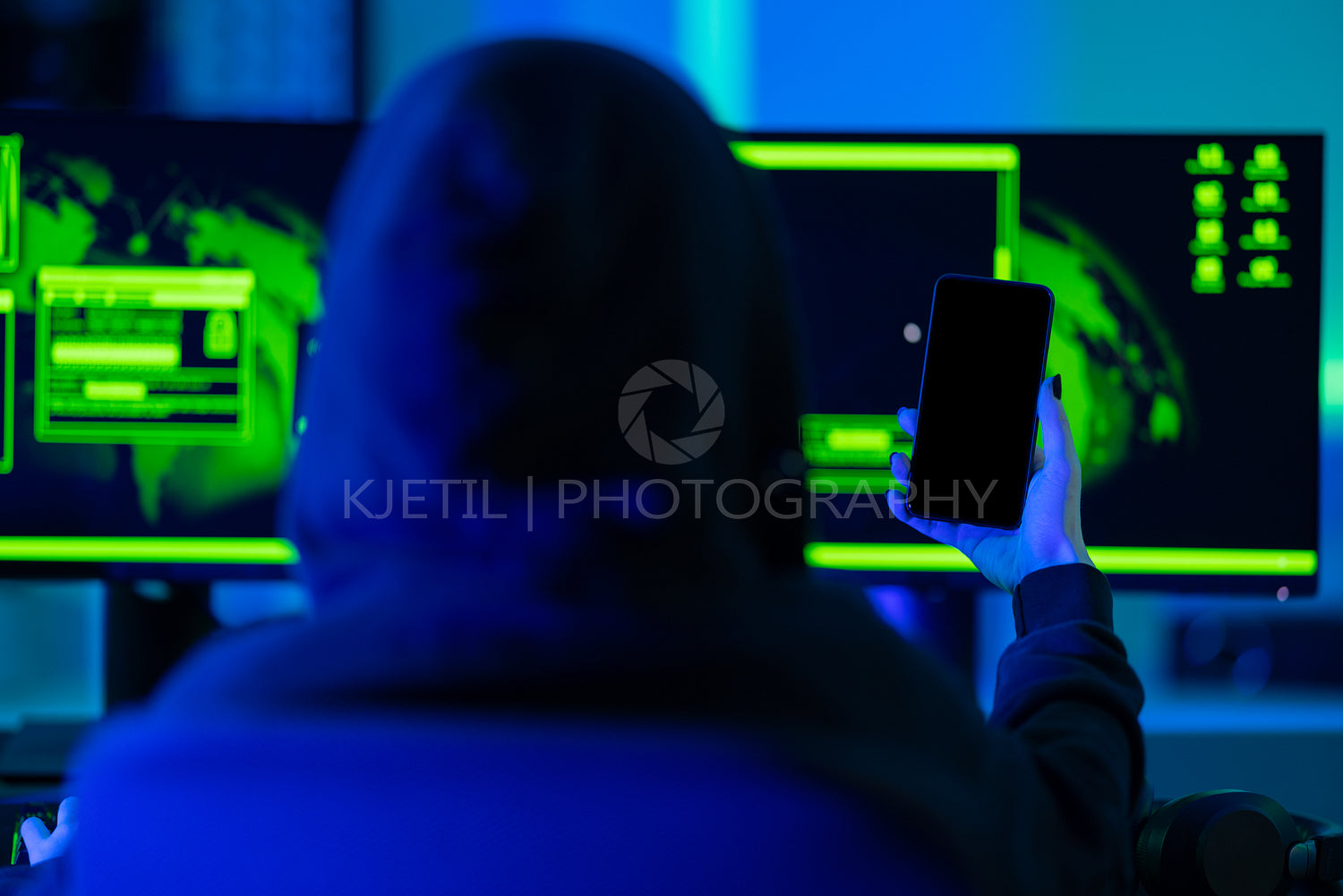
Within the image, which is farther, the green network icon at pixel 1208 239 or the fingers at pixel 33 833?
the green network icon at pixel 1208 239

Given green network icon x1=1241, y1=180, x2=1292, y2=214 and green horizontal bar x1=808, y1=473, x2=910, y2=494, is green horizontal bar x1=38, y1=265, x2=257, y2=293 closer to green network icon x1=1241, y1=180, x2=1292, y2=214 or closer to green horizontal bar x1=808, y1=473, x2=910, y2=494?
green horizontal bar x1=808, y1=473, x2=910, y2=494

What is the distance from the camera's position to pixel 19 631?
1.09 meters

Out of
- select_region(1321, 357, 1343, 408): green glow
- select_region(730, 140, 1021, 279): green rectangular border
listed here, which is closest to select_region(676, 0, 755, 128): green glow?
select_region(730, 140, 1021, 279): green rectangular border

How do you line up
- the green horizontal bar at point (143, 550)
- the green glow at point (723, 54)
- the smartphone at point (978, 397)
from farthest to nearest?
the green glow at point (723, 54), the green horizontal bar at point (143, 550), the smartphone at point (978, 397)

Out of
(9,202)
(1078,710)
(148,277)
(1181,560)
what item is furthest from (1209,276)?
(9,202)

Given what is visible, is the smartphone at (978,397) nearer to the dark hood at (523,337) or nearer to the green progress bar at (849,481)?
the green progress bar at (849,481)

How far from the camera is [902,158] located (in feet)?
3.10

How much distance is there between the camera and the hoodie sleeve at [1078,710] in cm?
42

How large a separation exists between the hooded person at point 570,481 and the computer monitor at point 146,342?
0.62 metres

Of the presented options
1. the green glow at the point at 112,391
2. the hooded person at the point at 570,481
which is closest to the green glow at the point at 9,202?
the green glow at the point at 112,391

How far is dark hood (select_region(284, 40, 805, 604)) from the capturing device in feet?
1.03

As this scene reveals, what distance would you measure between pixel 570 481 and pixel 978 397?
48 cm

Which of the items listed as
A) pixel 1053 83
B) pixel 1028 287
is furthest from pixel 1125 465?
pixel 1053 83

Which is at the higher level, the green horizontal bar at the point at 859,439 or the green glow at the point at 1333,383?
the green glow at the point at 1333,383
